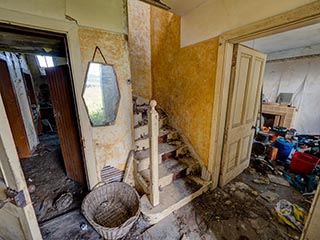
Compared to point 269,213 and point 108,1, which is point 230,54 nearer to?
point 108,1

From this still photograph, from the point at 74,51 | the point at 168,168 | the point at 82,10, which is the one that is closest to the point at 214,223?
the point at 168,168

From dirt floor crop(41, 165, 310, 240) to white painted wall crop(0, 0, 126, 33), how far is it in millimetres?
2045

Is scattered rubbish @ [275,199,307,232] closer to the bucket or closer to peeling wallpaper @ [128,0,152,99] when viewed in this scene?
the bucket

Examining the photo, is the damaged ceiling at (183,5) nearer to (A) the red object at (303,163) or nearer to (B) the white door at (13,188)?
(B) the white door at (13,188)

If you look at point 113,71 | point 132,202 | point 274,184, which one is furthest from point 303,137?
point 113,71

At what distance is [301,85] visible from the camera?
3.72m

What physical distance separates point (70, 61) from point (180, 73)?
1.51 metres

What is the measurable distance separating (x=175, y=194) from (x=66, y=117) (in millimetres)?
1814

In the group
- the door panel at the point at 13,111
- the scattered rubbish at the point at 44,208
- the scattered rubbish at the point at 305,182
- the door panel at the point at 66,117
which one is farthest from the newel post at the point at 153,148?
the door panel at the point at 13,111

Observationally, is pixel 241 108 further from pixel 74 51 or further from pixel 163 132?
pixel 74 51

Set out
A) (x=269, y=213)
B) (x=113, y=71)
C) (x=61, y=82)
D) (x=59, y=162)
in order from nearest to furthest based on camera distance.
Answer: (x=113, y=71)
(x=269, y=213)
(x=61, y=82)
(x=59, y=162)

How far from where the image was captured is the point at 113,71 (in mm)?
1577

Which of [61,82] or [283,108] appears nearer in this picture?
[61,82]

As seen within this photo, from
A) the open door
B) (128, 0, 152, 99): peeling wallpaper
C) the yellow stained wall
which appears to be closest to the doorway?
(128, 0, 152, 99): peeling wallpaper
